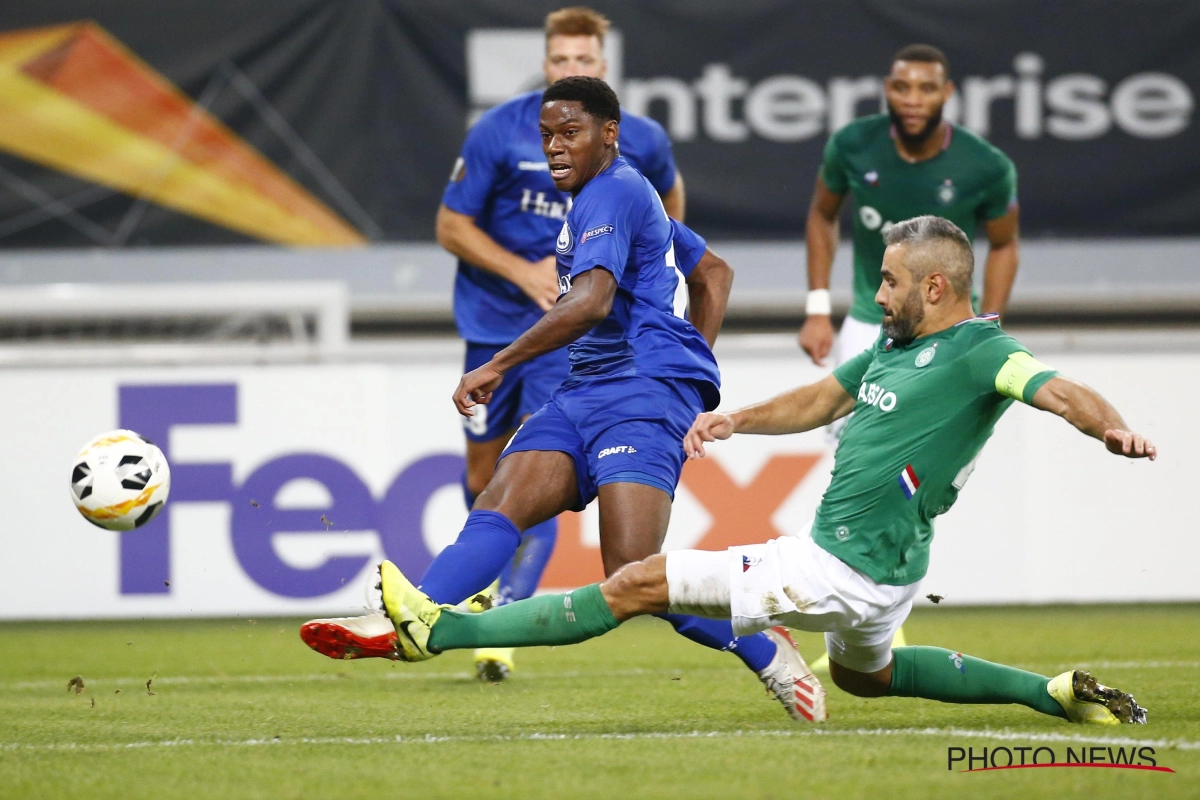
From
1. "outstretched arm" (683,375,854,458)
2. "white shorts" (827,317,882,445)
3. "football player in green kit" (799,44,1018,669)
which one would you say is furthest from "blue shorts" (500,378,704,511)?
"football player in green kit" (799,44,1018,669)

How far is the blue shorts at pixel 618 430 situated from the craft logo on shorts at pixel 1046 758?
1172 mm

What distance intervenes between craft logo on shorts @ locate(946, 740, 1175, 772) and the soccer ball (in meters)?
2.94

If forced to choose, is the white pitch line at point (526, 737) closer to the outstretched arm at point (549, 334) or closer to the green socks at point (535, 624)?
the green socks at point (535, 624)

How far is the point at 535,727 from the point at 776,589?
969 millimetres

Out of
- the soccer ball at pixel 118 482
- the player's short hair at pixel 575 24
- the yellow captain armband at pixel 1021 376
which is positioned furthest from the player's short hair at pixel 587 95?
the soccer ball at pixel 118 482

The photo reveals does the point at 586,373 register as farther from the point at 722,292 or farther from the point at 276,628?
the point at 276,628

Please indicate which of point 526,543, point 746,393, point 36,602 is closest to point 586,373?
point 526,543

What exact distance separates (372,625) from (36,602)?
504 cm

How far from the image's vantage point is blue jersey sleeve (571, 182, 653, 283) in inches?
183

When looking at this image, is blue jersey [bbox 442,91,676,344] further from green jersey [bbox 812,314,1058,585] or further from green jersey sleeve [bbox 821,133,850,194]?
green jersey [bbox 812,314,1058,585]

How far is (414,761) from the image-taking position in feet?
13.5

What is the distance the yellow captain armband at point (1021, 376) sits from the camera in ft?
13.2

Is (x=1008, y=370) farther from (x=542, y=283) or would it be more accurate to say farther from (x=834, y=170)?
(x=834, y=170)

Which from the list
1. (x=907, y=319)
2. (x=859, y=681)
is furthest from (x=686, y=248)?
(x=859, y=681)
